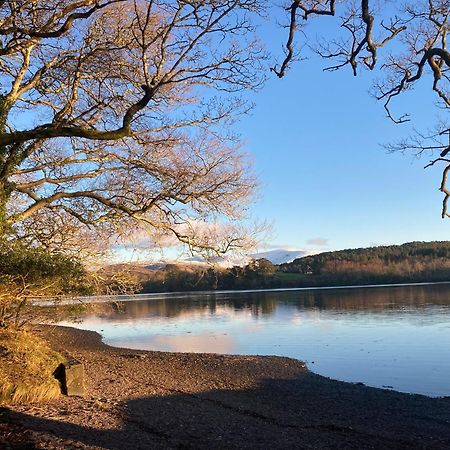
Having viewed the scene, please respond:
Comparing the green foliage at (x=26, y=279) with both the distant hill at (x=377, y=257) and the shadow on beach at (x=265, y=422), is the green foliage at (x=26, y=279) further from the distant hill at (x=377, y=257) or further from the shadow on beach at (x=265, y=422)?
the distant hill at (x=377, y=257)

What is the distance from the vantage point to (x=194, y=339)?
2972cm

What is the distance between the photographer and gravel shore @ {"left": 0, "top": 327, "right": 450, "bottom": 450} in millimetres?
7043

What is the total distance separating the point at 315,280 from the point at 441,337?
281 feet

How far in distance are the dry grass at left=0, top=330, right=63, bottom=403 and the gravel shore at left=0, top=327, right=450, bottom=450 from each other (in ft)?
1.28

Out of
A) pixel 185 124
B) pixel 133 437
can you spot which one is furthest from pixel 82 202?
pixel 133 437

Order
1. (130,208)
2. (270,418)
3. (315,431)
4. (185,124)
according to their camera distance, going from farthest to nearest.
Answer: (130,208) → (185,124) → (270,418) → (315,431)

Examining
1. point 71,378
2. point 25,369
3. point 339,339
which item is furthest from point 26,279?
point 339,339

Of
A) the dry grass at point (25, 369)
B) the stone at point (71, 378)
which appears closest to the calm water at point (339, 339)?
the stone at point (71, 378)

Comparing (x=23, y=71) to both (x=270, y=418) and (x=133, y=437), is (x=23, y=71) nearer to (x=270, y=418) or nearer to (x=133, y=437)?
(x=133, y=437)

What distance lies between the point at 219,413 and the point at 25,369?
370 cm

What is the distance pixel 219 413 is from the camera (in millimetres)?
9969

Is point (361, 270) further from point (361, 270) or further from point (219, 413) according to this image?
point (219, 413)

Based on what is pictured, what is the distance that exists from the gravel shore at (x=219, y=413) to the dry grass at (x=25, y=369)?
39 cm

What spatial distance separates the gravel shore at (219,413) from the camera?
23.1 feet
